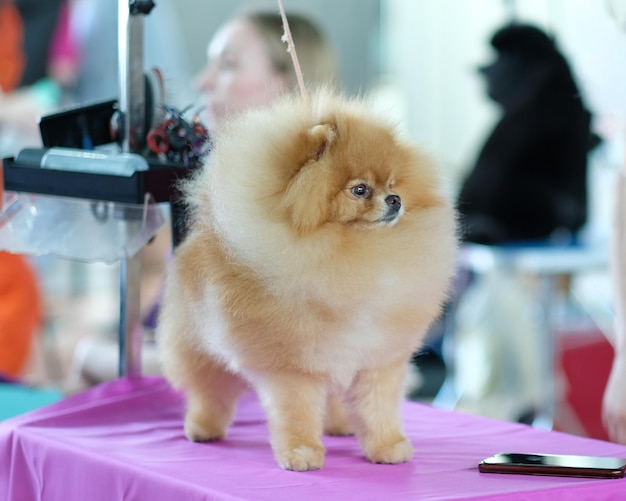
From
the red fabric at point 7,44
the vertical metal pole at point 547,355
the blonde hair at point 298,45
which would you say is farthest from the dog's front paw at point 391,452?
the red fabric at point 7,44

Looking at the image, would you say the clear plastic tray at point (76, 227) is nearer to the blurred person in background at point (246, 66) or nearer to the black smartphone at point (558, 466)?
the blurred person in background at point (246, 66)

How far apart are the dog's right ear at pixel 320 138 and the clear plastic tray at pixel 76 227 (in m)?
0.33

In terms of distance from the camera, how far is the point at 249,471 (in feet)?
3.37

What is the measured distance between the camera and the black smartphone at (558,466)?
1.01m

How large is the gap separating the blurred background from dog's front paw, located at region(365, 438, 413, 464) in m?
2.84

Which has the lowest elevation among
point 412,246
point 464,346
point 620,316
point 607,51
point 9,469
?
point 464,346

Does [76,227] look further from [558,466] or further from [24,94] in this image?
[24,94]

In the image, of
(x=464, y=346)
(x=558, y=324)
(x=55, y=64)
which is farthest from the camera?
(x=55, y=64)

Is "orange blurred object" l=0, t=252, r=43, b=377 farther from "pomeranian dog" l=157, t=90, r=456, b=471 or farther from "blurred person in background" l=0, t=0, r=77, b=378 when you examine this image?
"pomeranian dog" l=157, t=90, r=456, b=471

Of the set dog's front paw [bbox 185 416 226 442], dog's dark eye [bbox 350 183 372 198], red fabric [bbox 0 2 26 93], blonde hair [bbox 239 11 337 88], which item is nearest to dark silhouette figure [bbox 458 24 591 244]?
blonde hair [bbox 239 11 337 88]

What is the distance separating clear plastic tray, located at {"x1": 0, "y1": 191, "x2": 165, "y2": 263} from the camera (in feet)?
4.23

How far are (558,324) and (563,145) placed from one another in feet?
2.40

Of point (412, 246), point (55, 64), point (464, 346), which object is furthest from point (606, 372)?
point (55, 64)

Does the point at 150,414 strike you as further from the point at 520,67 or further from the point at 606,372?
the point at 520,67
